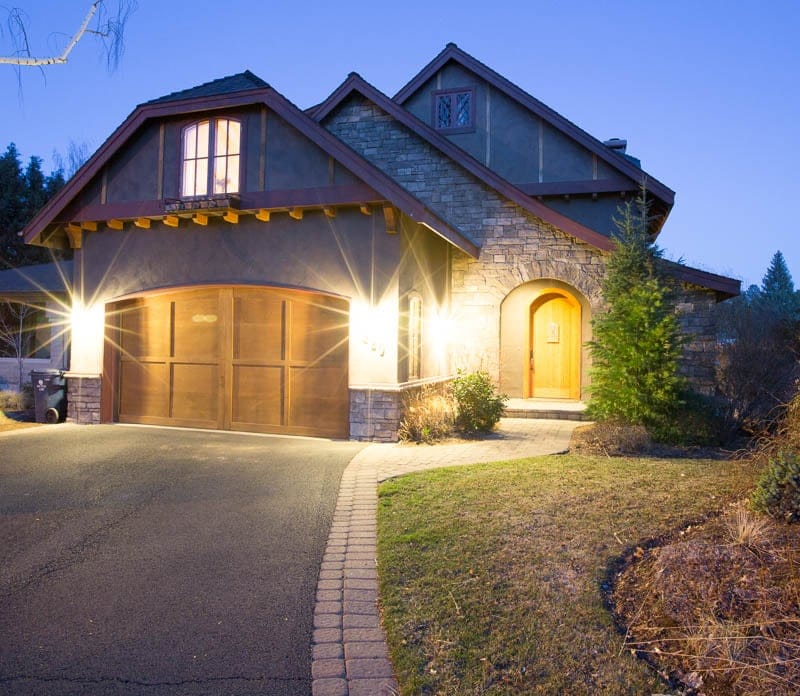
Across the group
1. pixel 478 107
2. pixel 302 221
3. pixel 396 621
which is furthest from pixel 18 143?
pixel 396 621

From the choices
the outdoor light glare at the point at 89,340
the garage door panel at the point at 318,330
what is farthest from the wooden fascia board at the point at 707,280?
the outdoor light glare at the point at 89,340

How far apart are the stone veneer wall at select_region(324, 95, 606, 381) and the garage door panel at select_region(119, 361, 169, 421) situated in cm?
609

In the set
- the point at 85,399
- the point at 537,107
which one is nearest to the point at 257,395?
the point at 85,399

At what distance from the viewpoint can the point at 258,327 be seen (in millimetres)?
11352

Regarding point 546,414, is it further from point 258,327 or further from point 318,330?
point 258,327

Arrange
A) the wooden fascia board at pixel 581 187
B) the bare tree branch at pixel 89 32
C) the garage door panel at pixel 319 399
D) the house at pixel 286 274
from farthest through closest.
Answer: the wooden fascia board at pixel 581 187, the garage door panel at pixel 319 399, the house at pixel 286 274, the bare tree branch at pixel 89 32

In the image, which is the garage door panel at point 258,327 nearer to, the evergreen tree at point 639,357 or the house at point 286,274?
the house at point 286,274

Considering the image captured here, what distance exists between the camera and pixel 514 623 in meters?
3.77

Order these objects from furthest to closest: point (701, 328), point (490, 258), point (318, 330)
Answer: point (490, 258) → point (701, 328) → point (318, 330)

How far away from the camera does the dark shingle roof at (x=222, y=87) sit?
11.3 m

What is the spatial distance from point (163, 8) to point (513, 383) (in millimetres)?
10061

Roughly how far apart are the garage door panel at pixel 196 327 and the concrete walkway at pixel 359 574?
3827 millimetres

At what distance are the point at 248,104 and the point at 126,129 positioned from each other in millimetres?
2402

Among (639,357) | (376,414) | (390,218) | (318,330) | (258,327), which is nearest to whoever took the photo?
(639,357)
